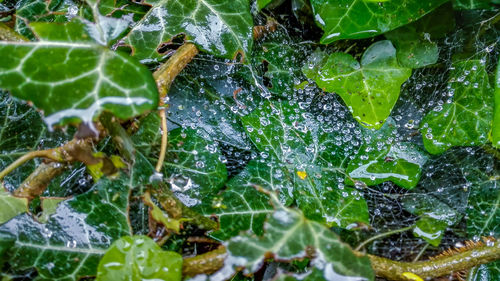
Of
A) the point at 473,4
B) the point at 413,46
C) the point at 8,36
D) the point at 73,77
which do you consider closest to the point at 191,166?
the point at 73,77

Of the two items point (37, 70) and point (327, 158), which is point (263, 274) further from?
point (37, 70)

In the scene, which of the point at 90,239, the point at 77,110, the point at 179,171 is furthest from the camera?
the point at 179,171

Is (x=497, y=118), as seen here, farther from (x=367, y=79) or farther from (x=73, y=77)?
(x=73, y=77)

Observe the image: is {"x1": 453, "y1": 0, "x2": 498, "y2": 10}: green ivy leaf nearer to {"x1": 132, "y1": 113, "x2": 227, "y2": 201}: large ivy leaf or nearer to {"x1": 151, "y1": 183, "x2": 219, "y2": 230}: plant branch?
{"x1": 132, "y1": 113, "x2": 227, "y2": 201}: large ivy leaf

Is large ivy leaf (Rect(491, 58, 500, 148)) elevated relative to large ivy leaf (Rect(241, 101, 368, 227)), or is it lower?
elevated

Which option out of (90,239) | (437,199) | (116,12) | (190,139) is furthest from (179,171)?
(437,199)

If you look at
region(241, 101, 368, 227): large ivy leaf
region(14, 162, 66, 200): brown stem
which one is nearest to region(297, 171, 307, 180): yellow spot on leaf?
region(241, 101, 368, 227): large ivy leaf

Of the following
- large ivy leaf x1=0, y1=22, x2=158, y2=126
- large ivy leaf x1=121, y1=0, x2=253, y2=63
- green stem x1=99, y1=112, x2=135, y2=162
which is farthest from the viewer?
large ivy leaf x1=121, y1=0, x2=253, y2=63
